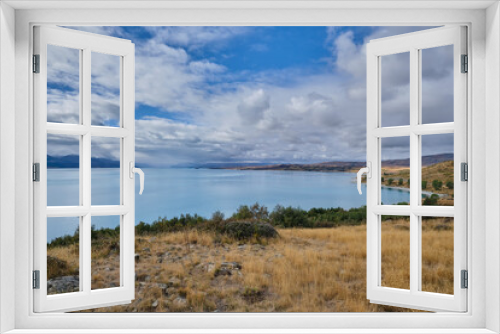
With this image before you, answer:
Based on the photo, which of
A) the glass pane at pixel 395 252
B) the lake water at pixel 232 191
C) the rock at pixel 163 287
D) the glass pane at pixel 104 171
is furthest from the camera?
the lake water at pixel 232 191

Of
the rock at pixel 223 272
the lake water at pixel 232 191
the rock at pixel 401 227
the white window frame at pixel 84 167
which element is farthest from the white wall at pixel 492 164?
the lake water at pixel 232 191

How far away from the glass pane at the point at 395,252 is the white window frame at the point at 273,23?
105 inches

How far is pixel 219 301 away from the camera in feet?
15.1

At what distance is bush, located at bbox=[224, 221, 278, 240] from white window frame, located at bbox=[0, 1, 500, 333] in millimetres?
4071

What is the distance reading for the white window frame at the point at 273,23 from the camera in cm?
164

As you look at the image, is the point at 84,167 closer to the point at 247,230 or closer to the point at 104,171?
the point at 104,171

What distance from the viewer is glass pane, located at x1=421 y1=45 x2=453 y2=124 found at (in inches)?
80.6

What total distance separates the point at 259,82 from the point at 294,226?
2439 millimetres

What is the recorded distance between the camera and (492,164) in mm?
1622

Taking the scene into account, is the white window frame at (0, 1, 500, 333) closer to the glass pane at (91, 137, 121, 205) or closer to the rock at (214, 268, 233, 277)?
the glass pane at (91, 137, 121, 205)

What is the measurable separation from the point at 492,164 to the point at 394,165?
79.7 inches

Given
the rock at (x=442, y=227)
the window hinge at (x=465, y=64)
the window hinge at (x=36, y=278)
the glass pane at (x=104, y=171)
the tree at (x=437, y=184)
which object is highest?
the window hinge at (x=465, y=64)

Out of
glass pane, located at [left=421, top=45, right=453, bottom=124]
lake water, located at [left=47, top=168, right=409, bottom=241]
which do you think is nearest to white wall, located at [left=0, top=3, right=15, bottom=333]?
glass pane, located at [left=421, top=45, right=453, bottom=124]

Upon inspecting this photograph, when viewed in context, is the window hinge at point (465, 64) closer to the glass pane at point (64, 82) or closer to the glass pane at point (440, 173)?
the glass pane at point (64, 82)
